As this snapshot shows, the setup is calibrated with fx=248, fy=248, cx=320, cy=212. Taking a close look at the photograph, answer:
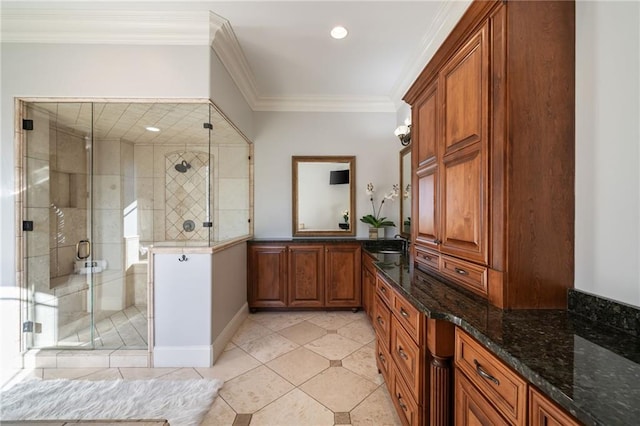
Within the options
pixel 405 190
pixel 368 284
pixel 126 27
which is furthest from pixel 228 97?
pixel 368 284

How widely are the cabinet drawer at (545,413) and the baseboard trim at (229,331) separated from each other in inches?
87.9

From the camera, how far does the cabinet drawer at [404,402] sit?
1219mm

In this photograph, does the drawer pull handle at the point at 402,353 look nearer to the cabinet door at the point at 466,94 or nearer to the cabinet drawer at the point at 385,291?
the cabinet drawer at the point at 385,291

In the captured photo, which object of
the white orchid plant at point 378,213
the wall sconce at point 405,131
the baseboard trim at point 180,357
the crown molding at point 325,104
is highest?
the crown molding at point 325,104

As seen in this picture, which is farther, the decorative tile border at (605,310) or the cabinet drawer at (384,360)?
the cabinet drawer at (384,360)

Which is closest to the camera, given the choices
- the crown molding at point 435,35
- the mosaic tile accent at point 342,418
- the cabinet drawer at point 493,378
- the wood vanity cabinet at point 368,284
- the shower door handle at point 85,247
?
the cabinet drawer at point 493,378

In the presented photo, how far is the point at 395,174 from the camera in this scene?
3498 millimetres

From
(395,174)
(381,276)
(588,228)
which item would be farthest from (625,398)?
(395,174)

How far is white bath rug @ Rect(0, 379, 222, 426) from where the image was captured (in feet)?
5.12

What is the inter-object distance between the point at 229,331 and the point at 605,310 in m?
2.67

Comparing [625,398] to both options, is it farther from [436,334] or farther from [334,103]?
[334,103]

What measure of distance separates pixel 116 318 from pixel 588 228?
3753mm

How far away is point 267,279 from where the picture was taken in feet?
10.3

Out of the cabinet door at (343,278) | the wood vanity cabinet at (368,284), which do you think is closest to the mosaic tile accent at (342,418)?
the wood vanity cabinet at (368,284)
